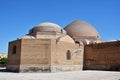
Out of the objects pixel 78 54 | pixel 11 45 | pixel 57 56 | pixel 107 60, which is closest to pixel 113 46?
pixel 107 60

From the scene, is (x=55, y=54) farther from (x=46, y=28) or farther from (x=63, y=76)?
(x=63, y=76)

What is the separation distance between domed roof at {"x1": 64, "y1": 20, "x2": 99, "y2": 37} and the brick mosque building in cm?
543

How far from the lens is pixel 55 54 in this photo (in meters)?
21.6

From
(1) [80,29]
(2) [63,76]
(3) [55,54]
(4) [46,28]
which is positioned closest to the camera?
(2) [63,76]

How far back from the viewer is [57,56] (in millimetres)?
21797

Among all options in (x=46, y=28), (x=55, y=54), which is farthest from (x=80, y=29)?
(x=55, y=54)

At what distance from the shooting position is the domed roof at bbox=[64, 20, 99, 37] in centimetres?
3238

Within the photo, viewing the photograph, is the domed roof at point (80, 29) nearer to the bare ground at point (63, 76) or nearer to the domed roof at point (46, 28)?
the domed roof at point (46, 28)

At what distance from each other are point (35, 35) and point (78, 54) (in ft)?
21.4

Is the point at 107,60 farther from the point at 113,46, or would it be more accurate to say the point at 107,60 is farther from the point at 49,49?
the point at 49,49

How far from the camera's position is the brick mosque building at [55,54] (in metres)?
21.0

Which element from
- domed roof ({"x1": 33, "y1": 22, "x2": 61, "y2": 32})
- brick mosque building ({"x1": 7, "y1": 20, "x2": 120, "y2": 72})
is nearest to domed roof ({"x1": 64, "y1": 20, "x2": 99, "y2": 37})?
brick mosque building ({"x1": 7, "y1": 20, "x2": 120, "y2": 72})

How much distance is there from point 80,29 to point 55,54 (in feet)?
40.3

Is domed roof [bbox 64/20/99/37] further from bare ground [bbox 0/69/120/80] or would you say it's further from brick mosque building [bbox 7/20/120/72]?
bare ground [bbox 0/69/120/80]
